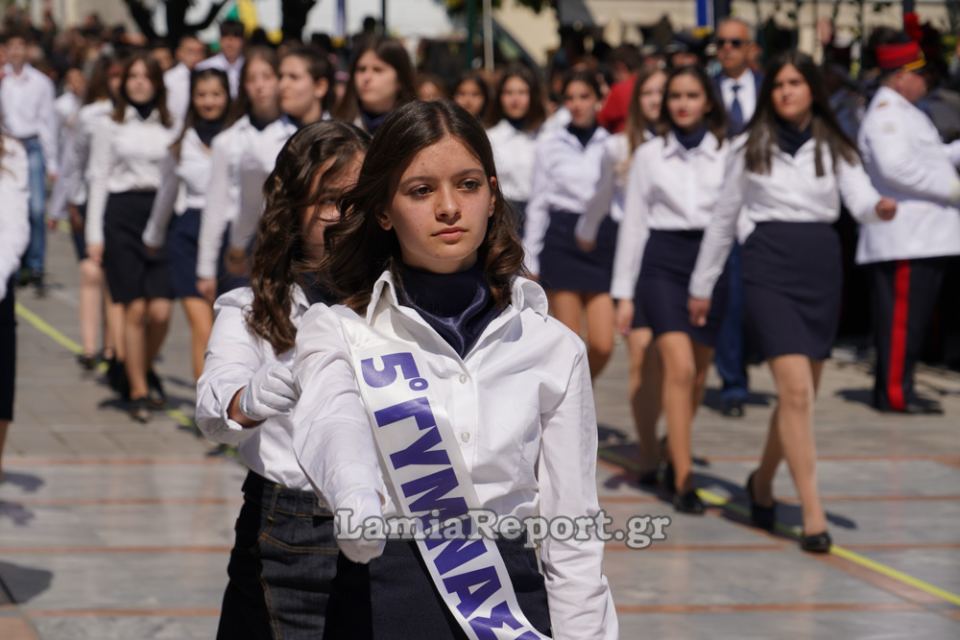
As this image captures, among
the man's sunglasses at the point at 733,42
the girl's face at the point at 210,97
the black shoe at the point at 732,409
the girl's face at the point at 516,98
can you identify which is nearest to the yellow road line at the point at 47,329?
the girl's face at the point at 210,97

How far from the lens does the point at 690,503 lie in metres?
8.11

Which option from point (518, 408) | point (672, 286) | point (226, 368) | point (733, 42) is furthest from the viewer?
point (733, 42)

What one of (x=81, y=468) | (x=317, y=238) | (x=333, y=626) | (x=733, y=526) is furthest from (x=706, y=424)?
(x=333, y=626)

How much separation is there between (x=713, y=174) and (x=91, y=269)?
5.30 m

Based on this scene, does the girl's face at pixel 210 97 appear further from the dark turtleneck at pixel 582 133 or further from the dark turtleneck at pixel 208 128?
the dark turtleneck at pixel 582 133

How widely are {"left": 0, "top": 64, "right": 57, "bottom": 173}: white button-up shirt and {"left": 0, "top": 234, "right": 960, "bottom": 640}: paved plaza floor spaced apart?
6322 millimetres

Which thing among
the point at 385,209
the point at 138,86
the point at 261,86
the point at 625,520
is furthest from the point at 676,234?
the point at 385,209

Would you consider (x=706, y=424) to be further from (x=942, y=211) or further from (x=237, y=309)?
(x=237, y=309)

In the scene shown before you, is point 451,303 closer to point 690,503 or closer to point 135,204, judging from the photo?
point 690,503

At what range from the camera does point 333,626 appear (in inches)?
123

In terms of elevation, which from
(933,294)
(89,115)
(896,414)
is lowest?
(896,414)

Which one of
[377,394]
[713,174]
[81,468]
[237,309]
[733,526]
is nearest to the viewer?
[377,394]

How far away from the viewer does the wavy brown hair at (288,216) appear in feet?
12.5

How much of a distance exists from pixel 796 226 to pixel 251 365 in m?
4.31
